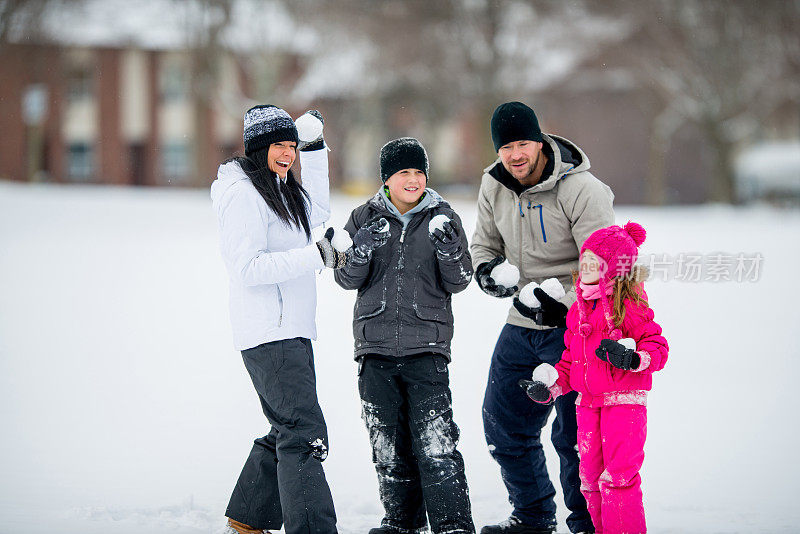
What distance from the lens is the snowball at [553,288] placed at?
3.63m

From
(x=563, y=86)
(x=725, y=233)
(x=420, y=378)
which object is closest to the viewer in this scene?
(x=420, y=378)

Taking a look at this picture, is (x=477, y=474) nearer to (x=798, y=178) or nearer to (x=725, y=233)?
(x=725, y=233)

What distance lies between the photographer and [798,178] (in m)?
35.3

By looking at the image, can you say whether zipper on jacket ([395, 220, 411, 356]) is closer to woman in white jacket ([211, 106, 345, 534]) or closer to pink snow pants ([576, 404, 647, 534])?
woman in white jacket ([211, 106, 345, 534])

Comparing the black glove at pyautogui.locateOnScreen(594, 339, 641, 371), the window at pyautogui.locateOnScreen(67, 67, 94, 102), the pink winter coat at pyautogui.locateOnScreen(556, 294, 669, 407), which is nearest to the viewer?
the black glove at pyautogui.locateOnScreen(594, 339, 641, 371)

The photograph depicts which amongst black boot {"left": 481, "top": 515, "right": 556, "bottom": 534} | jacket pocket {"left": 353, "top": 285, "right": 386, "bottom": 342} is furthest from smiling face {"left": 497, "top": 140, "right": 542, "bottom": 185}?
black boot {"left": 481, "top": 515, "right": 556, "bottom": 534}

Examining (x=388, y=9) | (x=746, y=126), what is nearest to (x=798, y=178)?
(x=746, y=126)

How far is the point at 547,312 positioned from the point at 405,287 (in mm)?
609

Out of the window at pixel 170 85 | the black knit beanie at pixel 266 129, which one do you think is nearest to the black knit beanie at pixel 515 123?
the black knit beanie at pixel 266 129

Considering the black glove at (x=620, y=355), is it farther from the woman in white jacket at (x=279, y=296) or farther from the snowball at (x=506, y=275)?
the woman in white jacket at (x=279, y=296)

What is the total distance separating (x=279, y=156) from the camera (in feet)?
11.6

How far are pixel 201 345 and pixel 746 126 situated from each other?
2824 cm

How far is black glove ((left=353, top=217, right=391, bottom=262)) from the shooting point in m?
3.44

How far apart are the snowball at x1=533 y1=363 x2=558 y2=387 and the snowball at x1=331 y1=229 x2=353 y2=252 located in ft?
3.02
